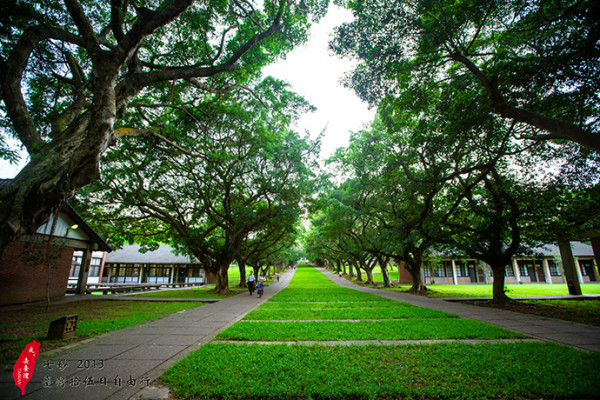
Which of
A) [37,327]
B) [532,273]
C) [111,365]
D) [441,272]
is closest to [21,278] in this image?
[37,327]

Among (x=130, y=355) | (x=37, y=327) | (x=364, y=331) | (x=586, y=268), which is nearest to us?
(x=130, y=355)

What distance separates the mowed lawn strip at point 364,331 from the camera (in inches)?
222

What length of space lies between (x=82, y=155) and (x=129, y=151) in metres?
8.48

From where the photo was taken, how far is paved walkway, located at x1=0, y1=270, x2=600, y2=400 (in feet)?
10.5

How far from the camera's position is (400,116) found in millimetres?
10414

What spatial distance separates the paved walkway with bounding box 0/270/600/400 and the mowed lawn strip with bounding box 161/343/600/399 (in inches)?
22.0

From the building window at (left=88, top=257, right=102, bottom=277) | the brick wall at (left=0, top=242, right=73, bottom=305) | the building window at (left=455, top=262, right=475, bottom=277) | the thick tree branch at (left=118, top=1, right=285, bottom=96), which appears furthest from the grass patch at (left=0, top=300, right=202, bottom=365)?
the building window at (left=455, top=262, right=475, bottom=277)

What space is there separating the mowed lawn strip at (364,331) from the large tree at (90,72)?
474 centimetres

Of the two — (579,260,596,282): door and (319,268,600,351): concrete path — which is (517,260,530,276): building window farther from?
(319,268,600,351): concrete path

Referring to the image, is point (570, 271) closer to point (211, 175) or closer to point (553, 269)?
point (553, 269)

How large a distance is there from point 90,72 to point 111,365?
24.9 ft

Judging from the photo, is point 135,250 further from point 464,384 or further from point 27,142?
point 464,384

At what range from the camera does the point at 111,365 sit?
3.97m

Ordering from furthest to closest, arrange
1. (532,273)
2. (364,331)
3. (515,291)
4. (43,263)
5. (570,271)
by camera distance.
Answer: (532,273), (515,291), (570,271), (43,263), (364,331)
